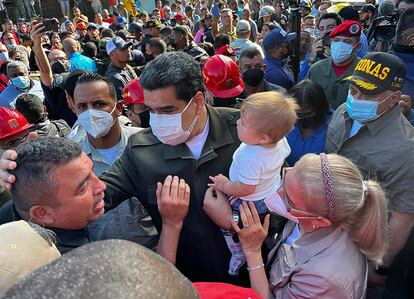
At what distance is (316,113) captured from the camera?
297 cm

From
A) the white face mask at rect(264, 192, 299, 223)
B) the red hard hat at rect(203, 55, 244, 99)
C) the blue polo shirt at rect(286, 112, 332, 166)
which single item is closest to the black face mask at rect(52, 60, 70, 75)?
the red hard hat at rect(203, 55, 244, 99)

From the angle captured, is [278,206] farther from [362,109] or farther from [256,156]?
[362,109]

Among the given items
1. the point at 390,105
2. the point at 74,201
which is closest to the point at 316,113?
the point at 390,105

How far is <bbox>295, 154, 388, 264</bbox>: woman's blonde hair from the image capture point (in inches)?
60.9

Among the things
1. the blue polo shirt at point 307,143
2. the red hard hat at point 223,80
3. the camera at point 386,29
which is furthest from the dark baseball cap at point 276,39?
the blue polo shirt at point 307,143

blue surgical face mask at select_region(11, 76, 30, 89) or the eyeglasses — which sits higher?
the eyeglasses

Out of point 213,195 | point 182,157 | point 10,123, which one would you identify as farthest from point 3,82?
point 213,195

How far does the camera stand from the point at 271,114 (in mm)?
2078

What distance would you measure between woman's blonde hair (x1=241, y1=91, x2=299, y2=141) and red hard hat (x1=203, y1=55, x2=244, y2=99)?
129cm

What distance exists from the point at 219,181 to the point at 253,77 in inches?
79.1

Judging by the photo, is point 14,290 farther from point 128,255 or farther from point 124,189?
point 124,189

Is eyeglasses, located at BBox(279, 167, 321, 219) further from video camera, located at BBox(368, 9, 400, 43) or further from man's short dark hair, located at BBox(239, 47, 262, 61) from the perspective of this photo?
video camera, located at BBox(368, 9, 400, 43)

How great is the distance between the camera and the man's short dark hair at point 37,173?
1629mm

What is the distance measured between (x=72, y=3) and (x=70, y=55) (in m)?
18.0
